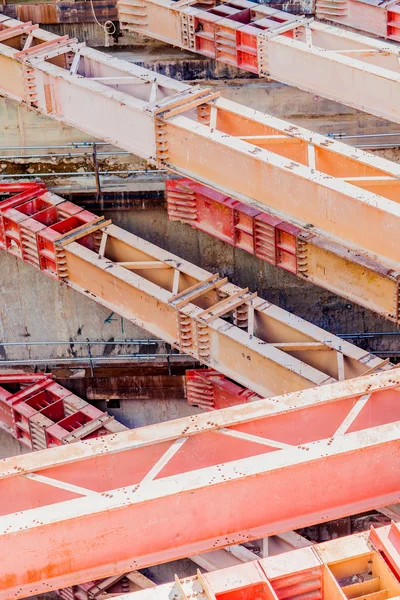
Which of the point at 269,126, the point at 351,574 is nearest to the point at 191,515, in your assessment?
the point at 351,574

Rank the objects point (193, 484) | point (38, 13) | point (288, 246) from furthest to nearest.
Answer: point (38, 13) < point (288, 246) < point (193, 484)

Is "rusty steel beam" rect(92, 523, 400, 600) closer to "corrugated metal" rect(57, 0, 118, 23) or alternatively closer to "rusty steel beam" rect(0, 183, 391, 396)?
"rusty steel beam" rect(0, 183, 391, 396)

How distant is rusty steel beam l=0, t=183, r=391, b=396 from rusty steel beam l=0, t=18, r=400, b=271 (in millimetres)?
2834

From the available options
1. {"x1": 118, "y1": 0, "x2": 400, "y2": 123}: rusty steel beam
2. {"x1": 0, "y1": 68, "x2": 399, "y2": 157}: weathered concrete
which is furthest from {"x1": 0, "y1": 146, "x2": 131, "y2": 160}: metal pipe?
{"x1": 118, "y1": 0, "x2": 400, "y2": 123}: rusty steel beam

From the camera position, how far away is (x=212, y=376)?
2655 centimetres

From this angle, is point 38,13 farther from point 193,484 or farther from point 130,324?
point 193,484

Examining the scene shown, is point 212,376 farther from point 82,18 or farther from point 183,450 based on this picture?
point 183,450

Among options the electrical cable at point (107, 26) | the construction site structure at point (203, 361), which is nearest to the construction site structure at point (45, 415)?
the construction site structure at point (203, 361)

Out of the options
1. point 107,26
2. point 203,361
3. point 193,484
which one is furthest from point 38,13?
point 193,484

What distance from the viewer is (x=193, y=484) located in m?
14.8

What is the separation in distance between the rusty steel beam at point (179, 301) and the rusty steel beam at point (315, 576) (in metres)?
7.84

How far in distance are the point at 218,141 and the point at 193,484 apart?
22.8ft

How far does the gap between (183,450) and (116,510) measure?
1347mm

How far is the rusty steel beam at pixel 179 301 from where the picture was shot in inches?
893
